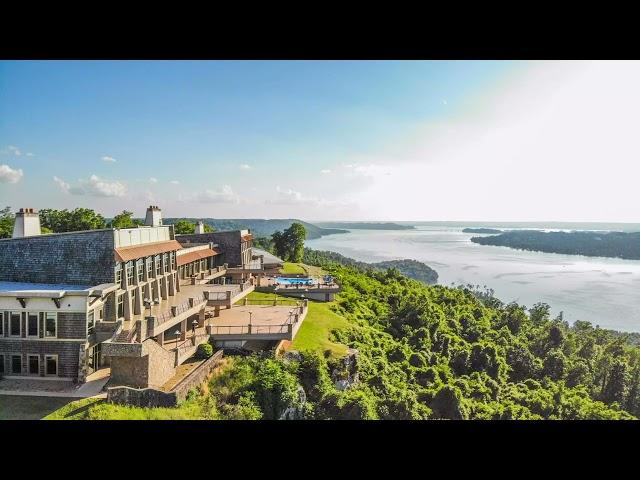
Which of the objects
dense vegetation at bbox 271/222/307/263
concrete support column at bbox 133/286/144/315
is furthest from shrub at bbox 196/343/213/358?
dense vegetation at bbox 271/222/307/263

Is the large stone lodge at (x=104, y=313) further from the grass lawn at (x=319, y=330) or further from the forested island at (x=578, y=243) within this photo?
the forested island at (x=578, y=243)

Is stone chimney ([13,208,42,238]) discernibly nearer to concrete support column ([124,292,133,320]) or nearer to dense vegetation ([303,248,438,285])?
concrete support column ([124,292,133,320])

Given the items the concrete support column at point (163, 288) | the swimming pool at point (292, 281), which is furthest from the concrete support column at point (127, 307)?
the swimming pool at point (292, 281)

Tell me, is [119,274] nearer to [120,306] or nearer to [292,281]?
[120,306]

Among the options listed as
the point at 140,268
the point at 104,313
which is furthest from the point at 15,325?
the point at 140,268
